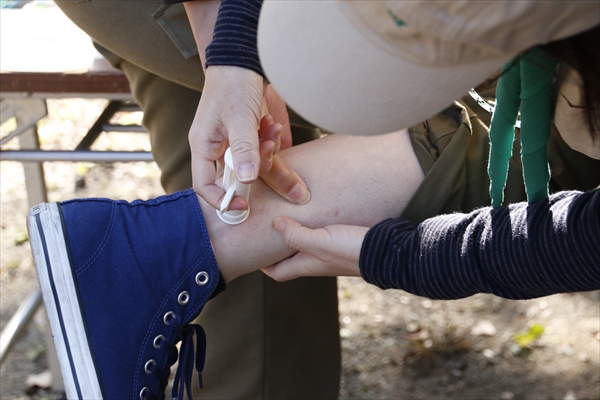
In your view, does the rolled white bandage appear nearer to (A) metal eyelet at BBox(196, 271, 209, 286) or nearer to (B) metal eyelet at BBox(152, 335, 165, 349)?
(A) metal eyelet at BBox(196, 271, 209, 286)

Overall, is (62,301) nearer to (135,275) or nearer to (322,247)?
(135,275)

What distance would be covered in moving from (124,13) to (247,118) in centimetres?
38

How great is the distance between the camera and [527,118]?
75cm

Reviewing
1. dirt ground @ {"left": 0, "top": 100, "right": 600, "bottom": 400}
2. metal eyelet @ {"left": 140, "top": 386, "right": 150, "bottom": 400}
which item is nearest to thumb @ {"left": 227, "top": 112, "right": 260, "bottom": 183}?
metal eyelet @ {"left": 140, "top": 386, "right": 150, "bottom": 400}

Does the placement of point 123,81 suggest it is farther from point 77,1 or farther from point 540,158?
point 540,158

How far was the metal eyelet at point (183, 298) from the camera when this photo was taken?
0.94 meters

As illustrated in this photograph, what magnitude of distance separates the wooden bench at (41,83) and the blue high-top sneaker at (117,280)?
52 centimetres

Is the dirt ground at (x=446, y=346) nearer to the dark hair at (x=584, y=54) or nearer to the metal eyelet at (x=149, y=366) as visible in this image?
the metal eyelet at (x=149, y=366)

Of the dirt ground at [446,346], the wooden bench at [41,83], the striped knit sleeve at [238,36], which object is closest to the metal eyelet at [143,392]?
the striped knit sleeve at [238,36]

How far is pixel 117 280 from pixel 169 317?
9 centimetres

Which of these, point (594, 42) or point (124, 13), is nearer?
point (594, 42)

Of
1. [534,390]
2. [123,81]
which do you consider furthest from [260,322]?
[534,390]

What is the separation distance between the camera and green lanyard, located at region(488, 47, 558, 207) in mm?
687

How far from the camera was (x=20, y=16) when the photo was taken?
5.33 feet
